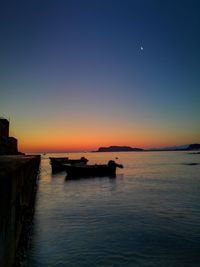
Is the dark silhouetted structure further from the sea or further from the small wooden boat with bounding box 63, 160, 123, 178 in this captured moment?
the sea

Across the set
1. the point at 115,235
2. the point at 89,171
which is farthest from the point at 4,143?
the point at 115,235

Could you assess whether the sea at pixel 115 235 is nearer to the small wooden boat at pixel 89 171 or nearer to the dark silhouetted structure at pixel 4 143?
the dark silhouetted structure at pixel 4 143

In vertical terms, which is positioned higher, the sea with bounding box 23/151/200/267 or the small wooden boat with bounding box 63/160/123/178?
the small wooden boat with bounding box 63/160/123/178

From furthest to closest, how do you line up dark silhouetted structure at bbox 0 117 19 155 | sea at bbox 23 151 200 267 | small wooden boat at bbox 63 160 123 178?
small wooden boat at bbox 63 160 123 178 < dark silhouetted structure at bbox 0 117 19 155 < sea at bbox 23 151 200 267

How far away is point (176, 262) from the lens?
468 inches

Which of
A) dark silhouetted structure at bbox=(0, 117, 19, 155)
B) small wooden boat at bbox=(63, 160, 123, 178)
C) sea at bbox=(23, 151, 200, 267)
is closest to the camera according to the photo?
sea at bbox=(23, 151, 200, 267)

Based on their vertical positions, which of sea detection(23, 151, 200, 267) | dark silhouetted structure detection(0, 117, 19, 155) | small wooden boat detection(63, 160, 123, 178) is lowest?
sea detection(23, 151, 200, 267)

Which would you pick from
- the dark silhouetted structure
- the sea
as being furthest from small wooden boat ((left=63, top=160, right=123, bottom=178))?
the sea

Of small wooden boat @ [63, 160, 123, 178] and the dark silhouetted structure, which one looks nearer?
the dark silhouetted structure

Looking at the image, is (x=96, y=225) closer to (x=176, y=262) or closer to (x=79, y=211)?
(x=79, y=211)

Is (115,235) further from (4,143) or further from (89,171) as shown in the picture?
(89,171)

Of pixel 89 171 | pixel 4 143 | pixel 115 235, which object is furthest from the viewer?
pixel 89 171

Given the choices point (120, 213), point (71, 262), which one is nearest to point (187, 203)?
point (120, 213)

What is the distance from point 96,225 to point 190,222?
6.18m
